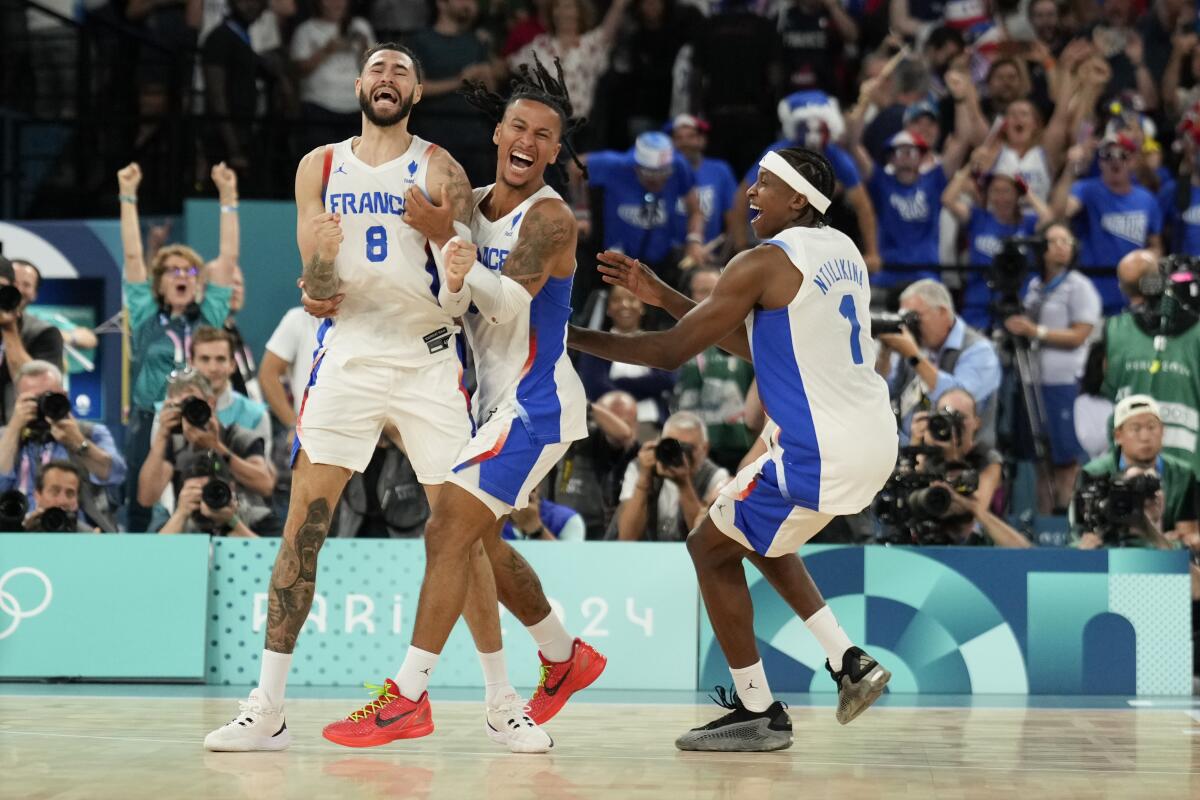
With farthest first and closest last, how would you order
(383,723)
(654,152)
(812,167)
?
1. (654,152)
2. (812,167)
3. (383,723)

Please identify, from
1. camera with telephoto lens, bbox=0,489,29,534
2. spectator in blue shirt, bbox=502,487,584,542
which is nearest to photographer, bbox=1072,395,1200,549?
spectator in blue shirt, bbox=502,487,584,542

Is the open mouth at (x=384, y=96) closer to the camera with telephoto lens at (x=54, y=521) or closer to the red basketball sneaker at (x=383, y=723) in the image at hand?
the red basketball sneaker at (x=383, y=723)

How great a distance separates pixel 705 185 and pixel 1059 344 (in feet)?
9.32

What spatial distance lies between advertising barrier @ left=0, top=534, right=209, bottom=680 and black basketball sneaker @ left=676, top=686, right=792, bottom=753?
11.7ft

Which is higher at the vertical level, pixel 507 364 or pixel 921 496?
pixel 507 364

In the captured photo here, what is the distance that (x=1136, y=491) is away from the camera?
30.7ft

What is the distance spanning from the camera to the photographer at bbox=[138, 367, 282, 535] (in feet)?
30.5

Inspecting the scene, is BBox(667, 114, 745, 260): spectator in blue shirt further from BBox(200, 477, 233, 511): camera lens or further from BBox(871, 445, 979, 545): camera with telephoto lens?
BBox(200, 477, 233, 511): camera lens

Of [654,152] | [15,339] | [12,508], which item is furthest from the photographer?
[654,152]

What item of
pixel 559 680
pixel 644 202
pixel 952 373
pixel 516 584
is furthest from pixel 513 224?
pixel 644 202

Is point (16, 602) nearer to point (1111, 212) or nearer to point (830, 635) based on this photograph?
point (830, 635)

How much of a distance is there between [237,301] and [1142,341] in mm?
5753

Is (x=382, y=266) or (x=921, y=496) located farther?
(x=921, y=496)

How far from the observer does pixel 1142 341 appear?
10875mm
